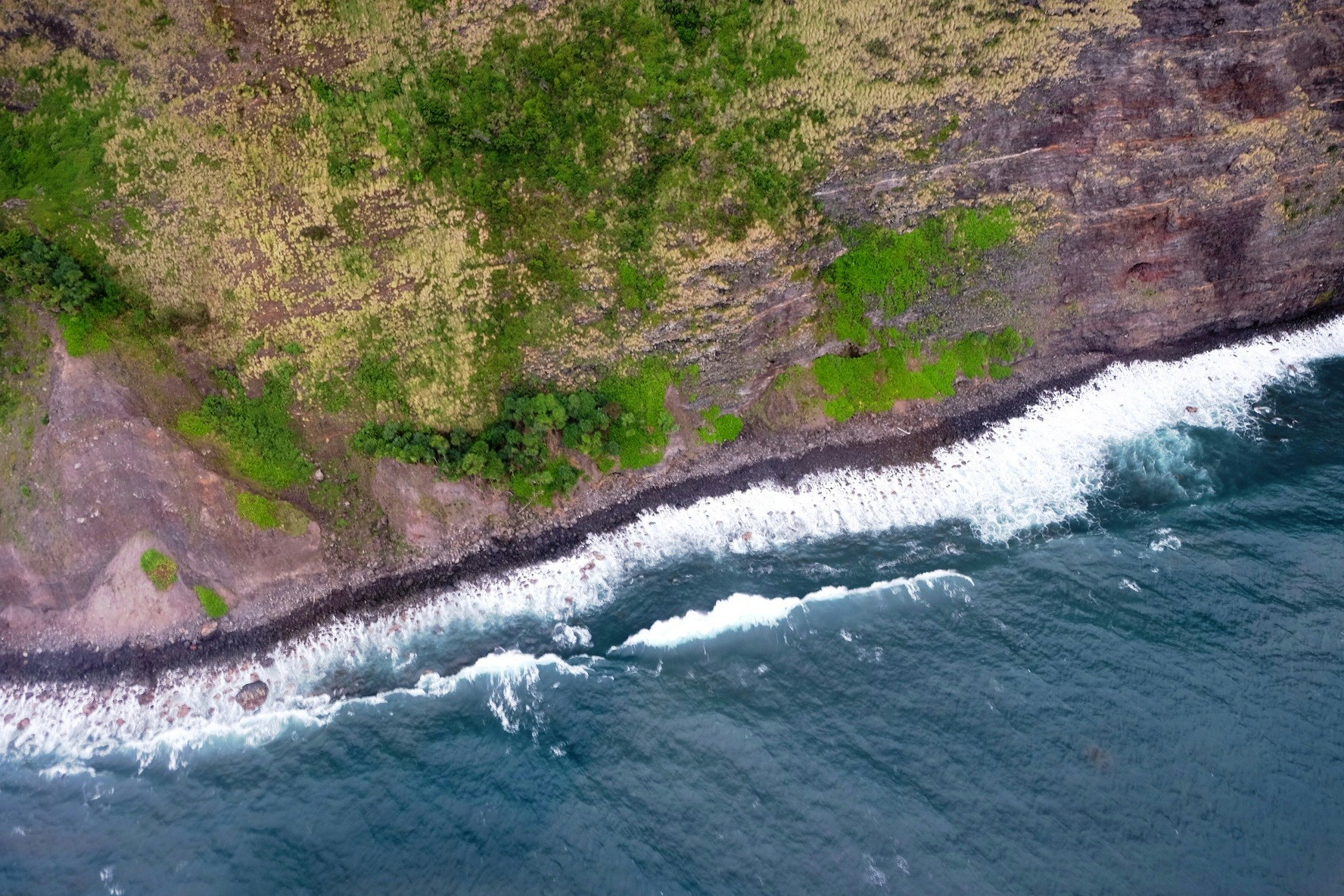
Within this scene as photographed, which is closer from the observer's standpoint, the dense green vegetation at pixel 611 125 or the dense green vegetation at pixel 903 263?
the dense green vegetation at pixel 611 125

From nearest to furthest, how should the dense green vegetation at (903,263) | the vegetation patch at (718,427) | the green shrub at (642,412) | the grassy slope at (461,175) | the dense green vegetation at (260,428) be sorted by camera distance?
the grassy slope at (461,175), the dense green vegetation at (260,428), the green shrub at (642,412), the dense green vegetation at (903,263), the vegetation patch at (718,427)

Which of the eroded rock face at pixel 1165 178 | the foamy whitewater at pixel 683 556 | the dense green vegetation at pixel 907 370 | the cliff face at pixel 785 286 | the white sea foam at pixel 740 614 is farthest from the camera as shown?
the dense green vegetation at pixel 907 370

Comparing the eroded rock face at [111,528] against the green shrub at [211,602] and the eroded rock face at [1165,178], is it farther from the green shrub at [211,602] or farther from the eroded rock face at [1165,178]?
the eroded rock face at [1165,178]

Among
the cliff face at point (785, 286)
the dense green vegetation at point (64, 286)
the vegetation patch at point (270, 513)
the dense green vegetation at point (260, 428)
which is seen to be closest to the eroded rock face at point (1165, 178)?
the cliff face at point (785, 286)

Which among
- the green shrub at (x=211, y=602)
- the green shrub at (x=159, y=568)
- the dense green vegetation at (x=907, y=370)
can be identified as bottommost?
the green shrub at (x=211, y=602)

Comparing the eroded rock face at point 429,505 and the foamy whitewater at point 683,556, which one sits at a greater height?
the eroded rock face at point 429,505

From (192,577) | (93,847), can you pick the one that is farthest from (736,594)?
(93,847)
